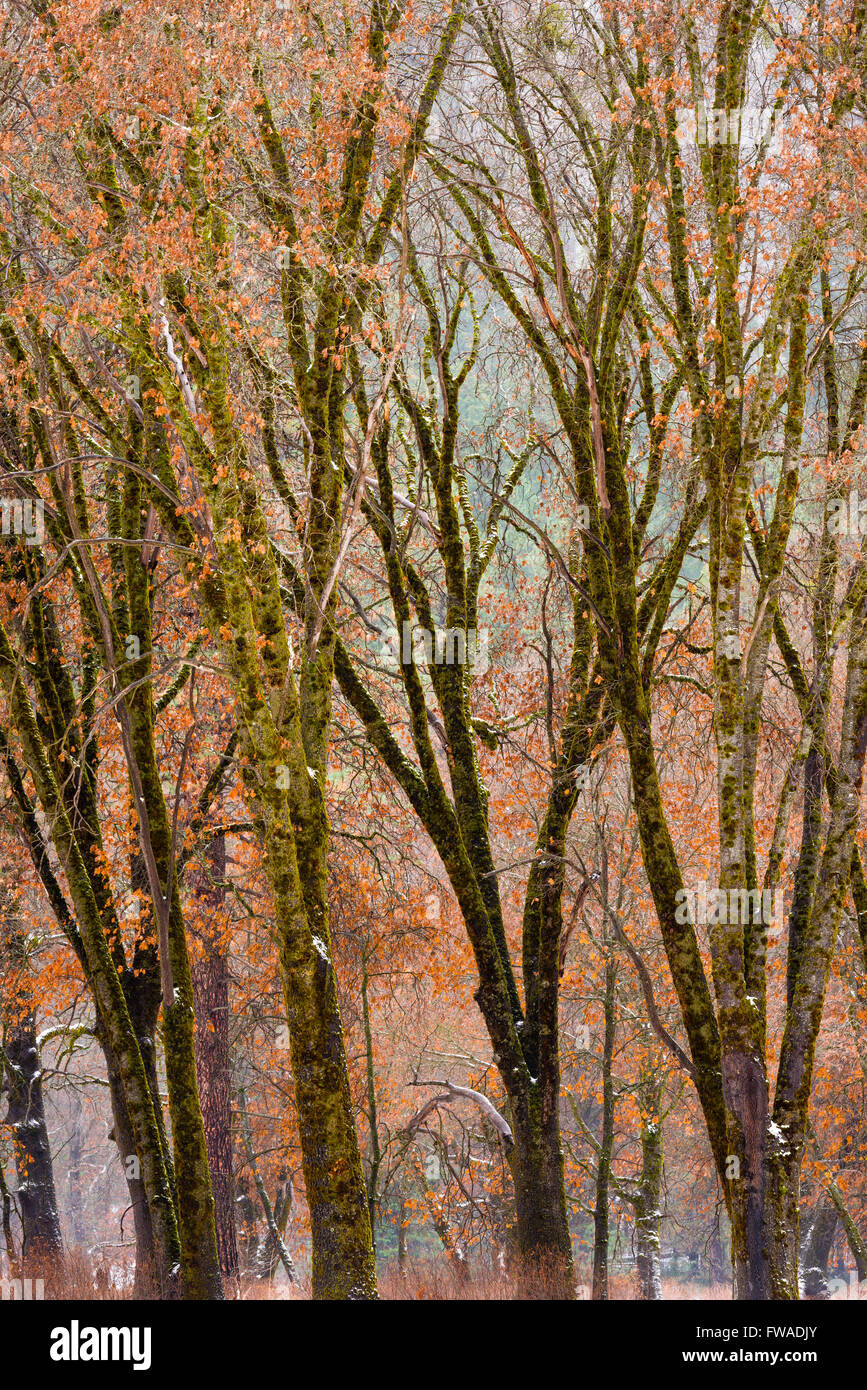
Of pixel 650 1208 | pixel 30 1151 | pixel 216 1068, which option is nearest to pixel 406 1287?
pixel 216 1068

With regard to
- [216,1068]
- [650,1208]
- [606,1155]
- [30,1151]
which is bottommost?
[650,1208]

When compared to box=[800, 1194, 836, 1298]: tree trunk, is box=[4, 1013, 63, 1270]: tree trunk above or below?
above

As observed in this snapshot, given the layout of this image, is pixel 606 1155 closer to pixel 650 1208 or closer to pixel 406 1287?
pixel 650 1208

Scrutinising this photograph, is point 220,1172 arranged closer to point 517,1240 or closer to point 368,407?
point 517,1240

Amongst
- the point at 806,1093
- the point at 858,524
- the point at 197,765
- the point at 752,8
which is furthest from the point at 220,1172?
the point at 752,8

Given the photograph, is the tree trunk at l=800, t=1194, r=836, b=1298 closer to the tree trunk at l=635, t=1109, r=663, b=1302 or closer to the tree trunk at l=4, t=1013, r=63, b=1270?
the tree trunk at l=635, t=1109, r=663, b=1302

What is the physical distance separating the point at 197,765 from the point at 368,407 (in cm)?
468

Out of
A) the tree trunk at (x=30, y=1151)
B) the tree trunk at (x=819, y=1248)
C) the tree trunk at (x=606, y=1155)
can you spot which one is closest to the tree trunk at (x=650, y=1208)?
the tree trunk at (x=606, y=1155)

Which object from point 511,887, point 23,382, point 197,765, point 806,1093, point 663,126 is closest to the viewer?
point 806,1093

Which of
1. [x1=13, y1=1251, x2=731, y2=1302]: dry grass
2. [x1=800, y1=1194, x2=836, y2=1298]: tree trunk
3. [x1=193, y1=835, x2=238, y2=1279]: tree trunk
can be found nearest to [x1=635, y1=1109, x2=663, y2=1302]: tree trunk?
[x1=13, y1=1251, x2=731, y2=1302]: dry grass

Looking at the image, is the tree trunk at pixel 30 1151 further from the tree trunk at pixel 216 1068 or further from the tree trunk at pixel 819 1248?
the tree trunk at pixel 819 1248

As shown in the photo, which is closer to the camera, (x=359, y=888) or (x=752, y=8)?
(x=752, y=8)
